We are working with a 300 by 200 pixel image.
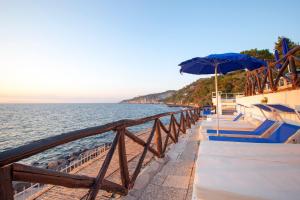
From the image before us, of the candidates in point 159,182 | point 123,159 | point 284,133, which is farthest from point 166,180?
point 284,133

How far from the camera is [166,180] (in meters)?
3.01

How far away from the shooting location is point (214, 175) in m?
1.93

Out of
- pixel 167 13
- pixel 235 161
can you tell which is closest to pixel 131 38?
pixel 167 13

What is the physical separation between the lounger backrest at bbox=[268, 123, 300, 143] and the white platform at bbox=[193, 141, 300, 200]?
1030 mm

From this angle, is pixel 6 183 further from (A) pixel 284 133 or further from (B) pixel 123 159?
(A) pixel 284 133

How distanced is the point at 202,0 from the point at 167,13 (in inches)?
82.6

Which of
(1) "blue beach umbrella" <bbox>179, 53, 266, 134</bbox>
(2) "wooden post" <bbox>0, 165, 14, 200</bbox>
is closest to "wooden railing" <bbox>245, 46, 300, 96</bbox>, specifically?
(1) "blue beach umbrella" <bbox>179, 53, 266, 134</bbox>

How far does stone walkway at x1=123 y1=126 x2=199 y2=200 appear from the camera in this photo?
8.34 ft

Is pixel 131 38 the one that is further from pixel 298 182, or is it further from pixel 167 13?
pixel 298 182

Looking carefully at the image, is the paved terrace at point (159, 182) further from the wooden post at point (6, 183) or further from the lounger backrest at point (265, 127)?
the lounger backrest at point (265, 127)

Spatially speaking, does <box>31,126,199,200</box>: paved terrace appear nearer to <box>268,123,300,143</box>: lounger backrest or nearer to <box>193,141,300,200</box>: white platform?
<box>193,141,300,200</box>: white platform

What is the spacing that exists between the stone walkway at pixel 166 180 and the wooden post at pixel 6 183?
1.73 m

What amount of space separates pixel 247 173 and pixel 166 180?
1.36 metres

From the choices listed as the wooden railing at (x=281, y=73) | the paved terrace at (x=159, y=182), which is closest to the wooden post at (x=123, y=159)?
the paved terrace at (x=159, y=182)
